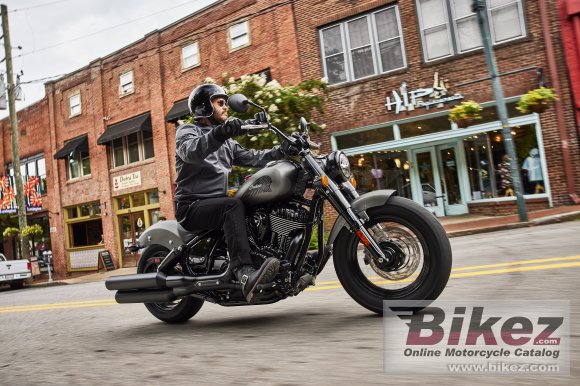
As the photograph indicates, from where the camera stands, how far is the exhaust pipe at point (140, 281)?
386 cm

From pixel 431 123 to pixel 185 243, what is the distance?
13.5 metres

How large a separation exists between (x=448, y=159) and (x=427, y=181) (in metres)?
1.06

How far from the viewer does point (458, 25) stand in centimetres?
1545

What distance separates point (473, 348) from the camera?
90.8 inches

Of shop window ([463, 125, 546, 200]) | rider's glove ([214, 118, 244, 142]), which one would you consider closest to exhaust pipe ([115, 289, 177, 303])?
rider's glove ([214, 118, 244, 142])

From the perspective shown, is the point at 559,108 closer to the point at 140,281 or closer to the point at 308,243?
the point at 308,243

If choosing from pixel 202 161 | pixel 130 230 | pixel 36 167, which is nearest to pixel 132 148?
pixel 130 230

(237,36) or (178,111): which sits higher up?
(237,36)

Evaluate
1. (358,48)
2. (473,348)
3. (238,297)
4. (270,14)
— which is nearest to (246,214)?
(238,297)

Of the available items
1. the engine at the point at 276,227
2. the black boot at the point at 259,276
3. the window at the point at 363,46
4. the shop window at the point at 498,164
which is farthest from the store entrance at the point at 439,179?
the black boot at the point at 259,276

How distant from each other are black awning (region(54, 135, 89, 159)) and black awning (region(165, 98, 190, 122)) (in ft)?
24.0

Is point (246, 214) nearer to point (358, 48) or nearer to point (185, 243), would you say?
point (185, 243)

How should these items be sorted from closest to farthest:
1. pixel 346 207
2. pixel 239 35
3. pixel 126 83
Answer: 1. pixel 346 207
2. pixel 239 35
3. pixel 126 83

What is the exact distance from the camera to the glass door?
55.4 ft
